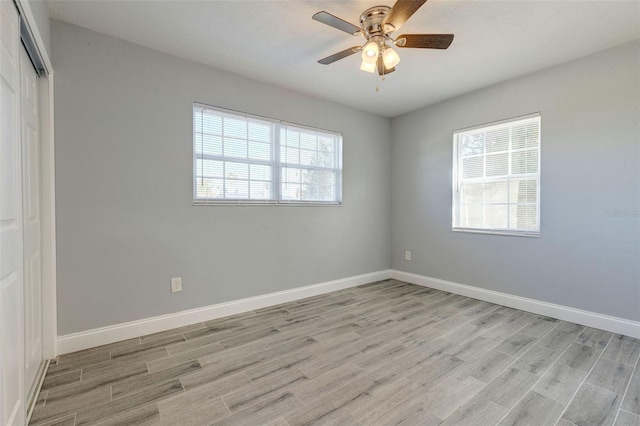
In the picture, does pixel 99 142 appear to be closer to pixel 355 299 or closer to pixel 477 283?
pixel 355 299

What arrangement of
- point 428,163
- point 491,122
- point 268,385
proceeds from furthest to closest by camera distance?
point 428,163
point 491,122
point 268,385

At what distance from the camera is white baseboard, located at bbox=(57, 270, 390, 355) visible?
7.53 feet

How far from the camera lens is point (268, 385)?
185cm

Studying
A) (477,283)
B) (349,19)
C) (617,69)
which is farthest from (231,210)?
(617,69)

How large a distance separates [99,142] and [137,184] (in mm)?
429

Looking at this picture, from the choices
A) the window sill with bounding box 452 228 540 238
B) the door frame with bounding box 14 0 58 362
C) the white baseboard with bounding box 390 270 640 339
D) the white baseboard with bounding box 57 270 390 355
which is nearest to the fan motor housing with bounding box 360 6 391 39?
the door frame with bounding box 14 0 58 362

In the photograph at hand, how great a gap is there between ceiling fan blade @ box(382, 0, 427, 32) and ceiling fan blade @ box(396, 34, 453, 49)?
10 centimetres

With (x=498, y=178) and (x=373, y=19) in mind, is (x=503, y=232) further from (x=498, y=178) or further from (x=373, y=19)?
(x=373, y=19)

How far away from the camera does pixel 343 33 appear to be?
2.34m

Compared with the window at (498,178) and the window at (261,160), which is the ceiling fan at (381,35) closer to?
the window at (261,160)

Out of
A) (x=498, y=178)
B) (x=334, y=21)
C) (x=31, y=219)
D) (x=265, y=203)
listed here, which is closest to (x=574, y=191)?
(x=498, y=178)

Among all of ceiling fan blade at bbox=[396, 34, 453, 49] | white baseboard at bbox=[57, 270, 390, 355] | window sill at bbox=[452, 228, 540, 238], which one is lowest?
white baseboard at bbox=[57, 270, 390, 355]

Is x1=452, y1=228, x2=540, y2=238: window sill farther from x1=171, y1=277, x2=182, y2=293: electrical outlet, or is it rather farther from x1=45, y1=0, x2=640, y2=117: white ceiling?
x1=171, y1=277, x2=182, y2=293: electrical outlet

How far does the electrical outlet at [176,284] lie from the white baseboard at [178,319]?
0.23 meters
